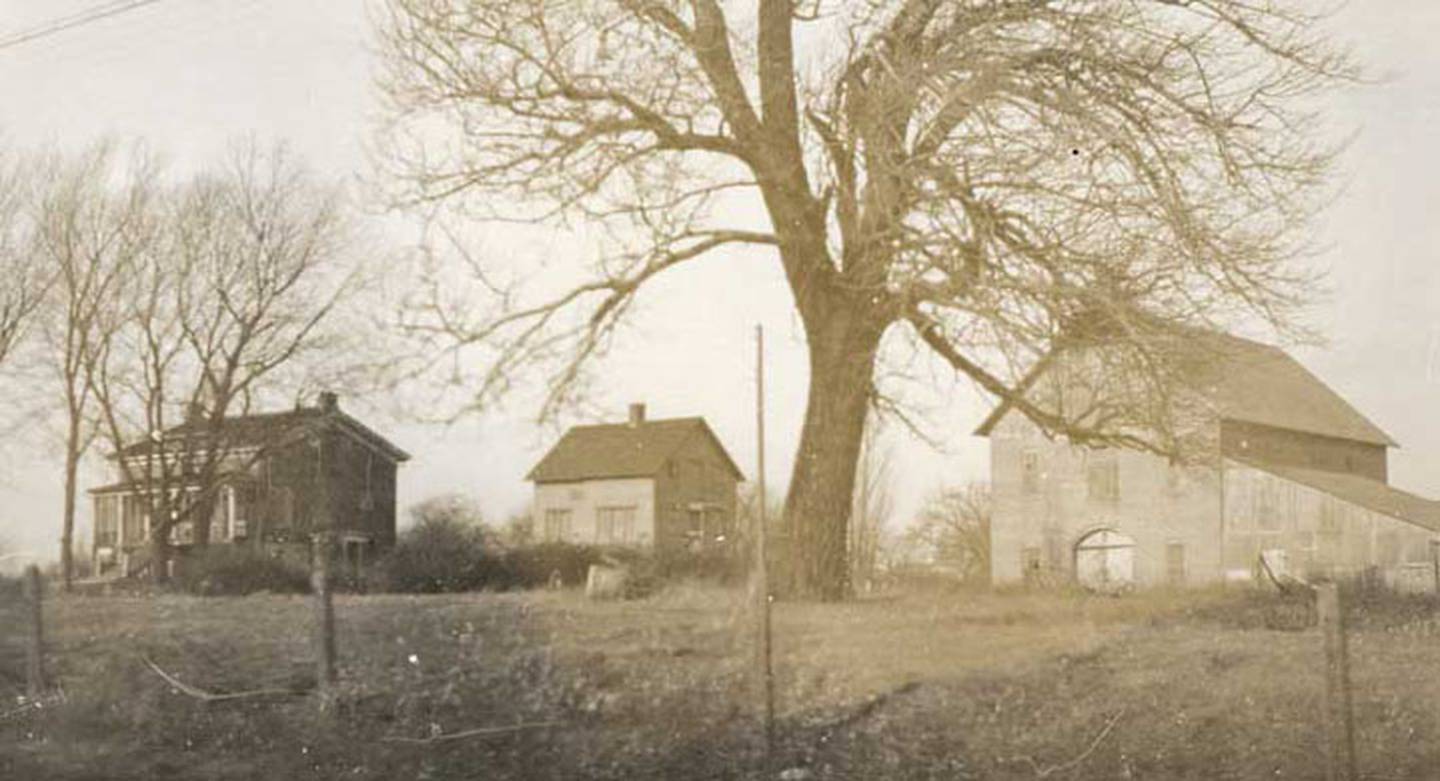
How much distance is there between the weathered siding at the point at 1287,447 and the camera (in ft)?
48.2

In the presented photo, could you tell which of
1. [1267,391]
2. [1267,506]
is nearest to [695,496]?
[1267,391]

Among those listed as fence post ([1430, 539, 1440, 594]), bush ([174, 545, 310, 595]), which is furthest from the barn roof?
bush ([174, 545, 310, 595])

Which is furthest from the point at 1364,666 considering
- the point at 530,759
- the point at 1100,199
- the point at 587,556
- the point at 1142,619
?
the point at 587,556

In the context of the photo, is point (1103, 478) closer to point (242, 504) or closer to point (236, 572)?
point (236, 572)

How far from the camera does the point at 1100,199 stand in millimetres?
13211

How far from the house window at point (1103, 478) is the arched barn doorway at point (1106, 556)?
0.76 m

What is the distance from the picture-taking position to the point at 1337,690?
957cm

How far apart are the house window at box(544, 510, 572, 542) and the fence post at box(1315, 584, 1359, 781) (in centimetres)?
750

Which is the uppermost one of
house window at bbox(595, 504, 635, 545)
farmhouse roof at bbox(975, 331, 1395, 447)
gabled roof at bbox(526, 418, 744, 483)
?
farmhouse roof at bbox(975, 331, 1395, 447)

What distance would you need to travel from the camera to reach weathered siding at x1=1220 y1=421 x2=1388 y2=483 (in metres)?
14.7

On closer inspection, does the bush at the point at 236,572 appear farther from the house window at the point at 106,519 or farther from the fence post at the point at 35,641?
the fence post at the point at 35,641

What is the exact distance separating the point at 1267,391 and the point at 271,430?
9.38m

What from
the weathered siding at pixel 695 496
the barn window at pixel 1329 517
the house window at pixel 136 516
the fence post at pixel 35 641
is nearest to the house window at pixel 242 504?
the house window at pixel 136 516

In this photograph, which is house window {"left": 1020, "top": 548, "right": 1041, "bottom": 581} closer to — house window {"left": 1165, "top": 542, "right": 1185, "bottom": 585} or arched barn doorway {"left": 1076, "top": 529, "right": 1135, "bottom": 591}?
house window {"left": 1165, "top": 542, "right": 1185, "bottom": 585}
